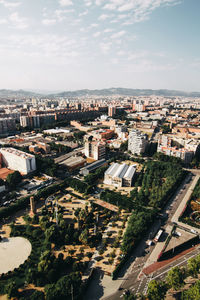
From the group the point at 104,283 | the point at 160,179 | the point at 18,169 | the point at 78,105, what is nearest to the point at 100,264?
the point at 104,283

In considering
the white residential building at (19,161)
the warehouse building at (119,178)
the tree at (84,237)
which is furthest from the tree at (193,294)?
the white residential building at (19,161)

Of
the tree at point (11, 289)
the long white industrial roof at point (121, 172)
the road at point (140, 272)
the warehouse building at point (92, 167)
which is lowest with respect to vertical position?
the road at point (140, 272)

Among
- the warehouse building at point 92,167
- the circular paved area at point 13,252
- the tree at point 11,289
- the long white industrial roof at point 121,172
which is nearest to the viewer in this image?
the tree at point 11,289

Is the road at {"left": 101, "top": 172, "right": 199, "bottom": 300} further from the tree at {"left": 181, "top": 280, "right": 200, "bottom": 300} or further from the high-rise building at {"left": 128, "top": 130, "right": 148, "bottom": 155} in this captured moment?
the high-rise building at {"left": 128, "top": 130, "right": 148, "bottom": 155}

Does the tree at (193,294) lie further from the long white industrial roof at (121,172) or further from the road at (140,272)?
the long white industrial roof at (121,172)

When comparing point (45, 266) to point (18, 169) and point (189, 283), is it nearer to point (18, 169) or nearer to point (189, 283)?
point (189, 283)

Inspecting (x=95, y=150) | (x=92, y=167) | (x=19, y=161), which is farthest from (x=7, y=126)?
(x=92, y=167)

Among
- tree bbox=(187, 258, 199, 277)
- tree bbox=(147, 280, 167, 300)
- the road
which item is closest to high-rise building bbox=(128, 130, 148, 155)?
the road
